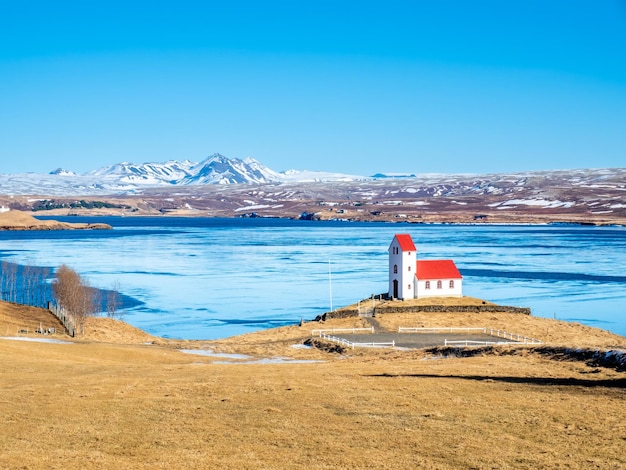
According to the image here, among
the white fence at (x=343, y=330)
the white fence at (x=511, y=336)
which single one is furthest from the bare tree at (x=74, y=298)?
the white fence at (x=511, y=336)

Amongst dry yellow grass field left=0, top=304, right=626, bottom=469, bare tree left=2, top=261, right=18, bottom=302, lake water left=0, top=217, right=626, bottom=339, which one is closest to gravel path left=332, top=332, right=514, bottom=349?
dry yellow grass field left=0, top=304, right=626, bottom=469

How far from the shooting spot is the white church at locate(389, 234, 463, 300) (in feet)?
196

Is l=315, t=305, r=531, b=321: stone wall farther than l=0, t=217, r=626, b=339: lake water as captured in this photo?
No

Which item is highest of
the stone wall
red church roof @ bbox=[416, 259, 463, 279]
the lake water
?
red church roof @ bbox=[416, 259, 463, 279]

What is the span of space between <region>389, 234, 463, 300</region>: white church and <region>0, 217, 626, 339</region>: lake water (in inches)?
352

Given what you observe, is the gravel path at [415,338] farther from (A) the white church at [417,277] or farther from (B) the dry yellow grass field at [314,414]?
(A) the white church at [417,277]

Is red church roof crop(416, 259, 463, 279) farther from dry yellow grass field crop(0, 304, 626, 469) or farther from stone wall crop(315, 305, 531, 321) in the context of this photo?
dry yellow grass field crop(0, 304, 626, 469)

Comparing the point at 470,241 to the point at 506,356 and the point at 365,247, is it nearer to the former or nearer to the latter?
the point at 365,247

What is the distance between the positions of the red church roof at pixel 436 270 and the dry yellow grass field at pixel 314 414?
25.5 metres

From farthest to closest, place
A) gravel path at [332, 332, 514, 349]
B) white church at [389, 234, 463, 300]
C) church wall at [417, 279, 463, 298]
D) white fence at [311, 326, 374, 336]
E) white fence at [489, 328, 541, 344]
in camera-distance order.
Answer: church wall at [417, 279, 463, 298], white church at [389, 234, 463, 300], white fence at [311, 326, 374, 336], white fence at [489, 328, 541, 344], gravel path at [332, 332, 514, 349]

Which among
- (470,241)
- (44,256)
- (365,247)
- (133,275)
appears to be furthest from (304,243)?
(133,275)

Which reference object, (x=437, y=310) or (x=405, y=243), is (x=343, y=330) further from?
(x=405, y=243)

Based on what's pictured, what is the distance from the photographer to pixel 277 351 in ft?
143

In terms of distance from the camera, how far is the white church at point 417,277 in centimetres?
5978
